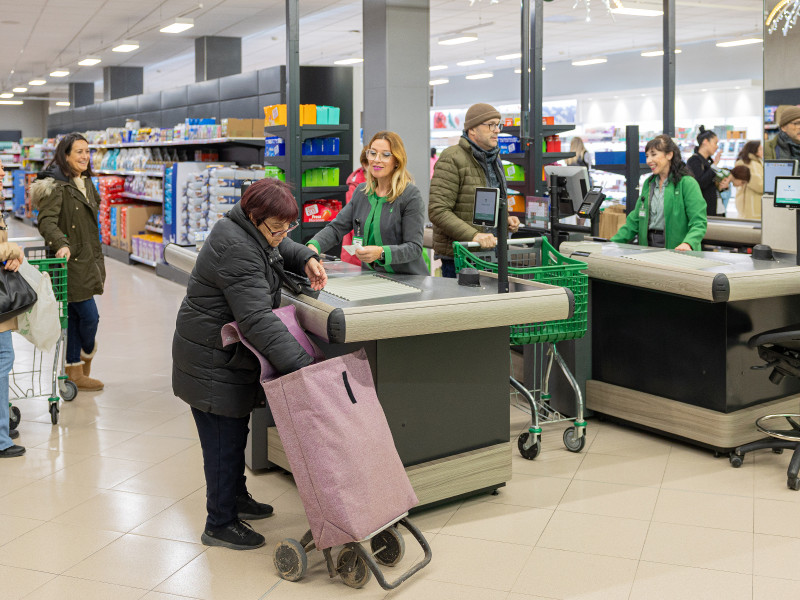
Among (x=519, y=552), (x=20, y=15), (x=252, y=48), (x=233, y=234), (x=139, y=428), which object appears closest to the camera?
(x=233, y=234)

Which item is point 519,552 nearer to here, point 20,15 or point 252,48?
point 20,15

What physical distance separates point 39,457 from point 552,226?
314cm

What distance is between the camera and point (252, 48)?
16859mm

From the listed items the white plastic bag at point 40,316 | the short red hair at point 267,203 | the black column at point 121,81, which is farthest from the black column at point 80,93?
the short red hair at point 267,203

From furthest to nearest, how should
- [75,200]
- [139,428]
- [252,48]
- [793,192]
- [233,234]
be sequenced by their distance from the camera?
1. [252,48]
2. [75,200]
3. [139,428]
4. [793,192]
5. [233,234]

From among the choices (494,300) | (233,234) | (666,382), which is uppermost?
(233,234)

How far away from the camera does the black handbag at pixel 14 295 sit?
4184 millimetres

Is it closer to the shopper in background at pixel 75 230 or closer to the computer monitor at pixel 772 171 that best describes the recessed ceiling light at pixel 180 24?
the shopper in background at pixel 75 230

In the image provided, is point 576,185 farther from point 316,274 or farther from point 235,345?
point 235,345

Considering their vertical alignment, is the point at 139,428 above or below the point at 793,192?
below

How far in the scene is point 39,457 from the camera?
4.47 m

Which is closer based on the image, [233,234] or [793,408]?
→ [233,234]

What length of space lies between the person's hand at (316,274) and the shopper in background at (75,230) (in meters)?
2.55

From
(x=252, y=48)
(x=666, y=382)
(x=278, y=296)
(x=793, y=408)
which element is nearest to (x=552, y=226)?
(x=666, y=382)
